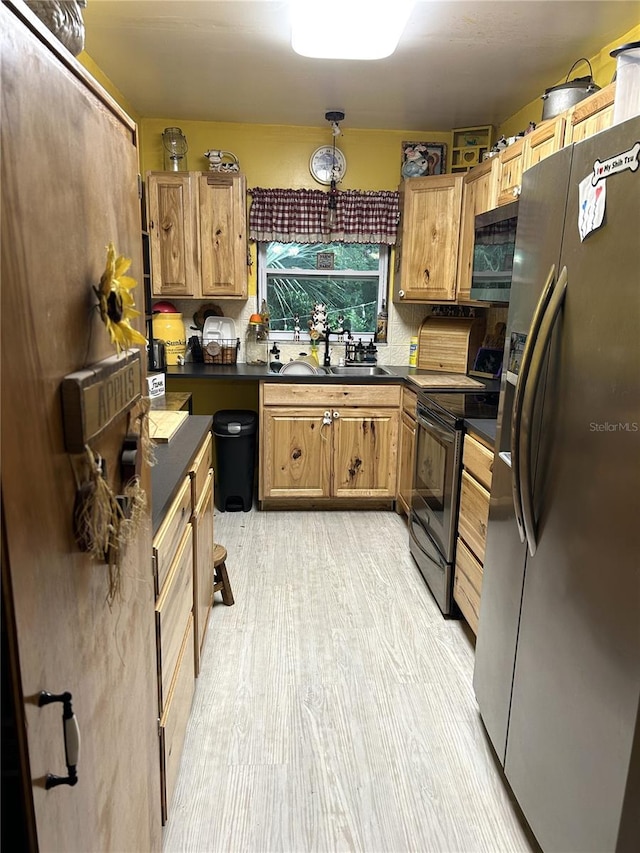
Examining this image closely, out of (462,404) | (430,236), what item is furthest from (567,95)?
(462,404)

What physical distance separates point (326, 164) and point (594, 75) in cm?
178

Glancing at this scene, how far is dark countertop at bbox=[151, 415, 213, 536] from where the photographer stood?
4.60ft

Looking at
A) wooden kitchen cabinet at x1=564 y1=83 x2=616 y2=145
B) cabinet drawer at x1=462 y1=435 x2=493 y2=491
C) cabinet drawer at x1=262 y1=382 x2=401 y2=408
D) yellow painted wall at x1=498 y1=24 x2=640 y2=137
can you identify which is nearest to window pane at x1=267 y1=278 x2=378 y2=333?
cabinet drawer at x1=262 y1=382 x2=401 y2=408

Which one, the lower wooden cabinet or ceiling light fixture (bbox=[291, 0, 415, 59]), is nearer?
the lower wooden cabinet

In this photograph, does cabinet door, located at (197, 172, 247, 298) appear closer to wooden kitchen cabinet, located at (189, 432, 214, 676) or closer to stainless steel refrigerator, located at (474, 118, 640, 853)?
wooden kitchen cabinet, located at (189, 432, 214, 676)

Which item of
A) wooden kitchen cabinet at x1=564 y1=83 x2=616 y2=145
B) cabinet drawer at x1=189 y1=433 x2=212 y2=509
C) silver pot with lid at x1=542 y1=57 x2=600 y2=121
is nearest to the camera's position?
cabinet drawer at x1=189 y1=433 x2=212 y2=509

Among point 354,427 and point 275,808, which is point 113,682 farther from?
point 354,427

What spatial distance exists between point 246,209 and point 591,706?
3.59 metres

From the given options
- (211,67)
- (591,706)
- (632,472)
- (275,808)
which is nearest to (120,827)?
(275,808)

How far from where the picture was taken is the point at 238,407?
4.29 m

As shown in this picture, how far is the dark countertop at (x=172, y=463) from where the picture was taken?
1.40m

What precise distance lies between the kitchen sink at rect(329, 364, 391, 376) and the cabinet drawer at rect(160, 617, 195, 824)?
2.30 meters

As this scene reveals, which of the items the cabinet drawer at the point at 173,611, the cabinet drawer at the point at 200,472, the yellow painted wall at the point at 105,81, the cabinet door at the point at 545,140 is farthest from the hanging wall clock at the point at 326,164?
the cabinet drawer at the point at 173,611

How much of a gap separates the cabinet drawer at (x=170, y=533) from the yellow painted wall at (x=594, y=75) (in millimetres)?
2486
